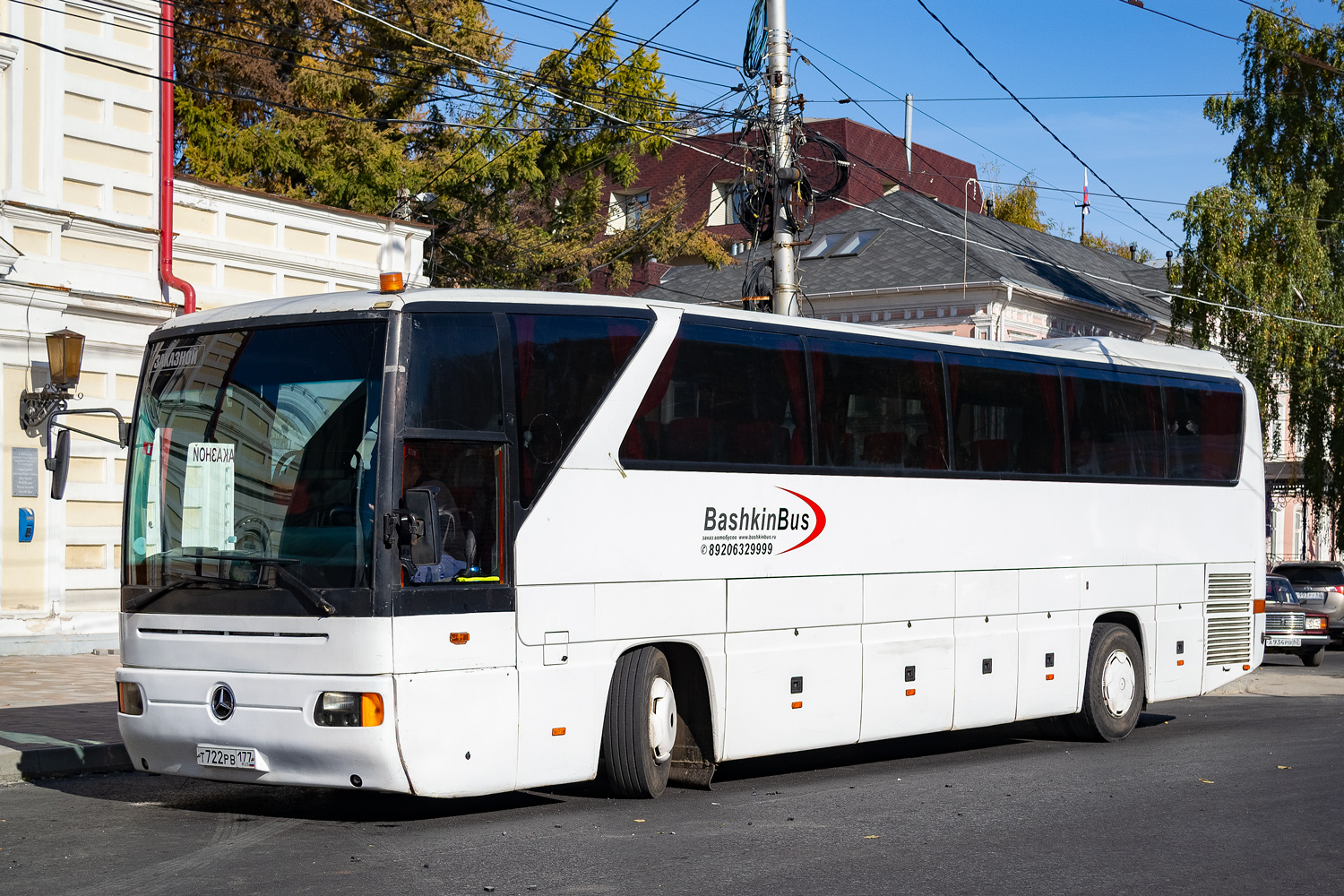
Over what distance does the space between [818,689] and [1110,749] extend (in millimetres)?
3637

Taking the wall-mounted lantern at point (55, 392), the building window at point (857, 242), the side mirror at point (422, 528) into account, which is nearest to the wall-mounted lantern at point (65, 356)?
the wall-mounted lantern at point (55, 392)

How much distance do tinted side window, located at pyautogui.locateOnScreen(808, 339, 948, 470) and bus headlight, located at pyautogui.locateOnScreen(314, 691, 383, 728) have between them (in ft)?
13.9

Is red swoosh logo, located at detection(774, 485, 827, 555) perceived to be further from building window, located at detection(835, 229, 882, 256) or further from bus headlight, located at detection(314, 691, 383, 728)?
building window, located at detection(835, 229, 882, 256)

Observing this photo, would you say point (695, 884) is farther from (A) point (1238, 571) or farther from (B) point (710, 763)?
(A) point (1238, 571)

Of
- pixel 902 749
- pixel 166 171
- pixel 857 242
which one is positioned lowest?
pixel 902 749

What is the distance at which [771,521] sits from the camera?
11133mm

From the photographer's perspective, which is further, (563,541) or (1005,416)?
(1005,416)

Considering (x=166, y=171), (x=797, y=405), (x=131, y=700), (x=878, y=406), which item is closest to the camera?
(x=131, y=700)

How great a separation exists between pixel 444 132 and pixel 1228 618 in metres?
21.5

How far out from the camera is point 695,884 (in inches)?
293

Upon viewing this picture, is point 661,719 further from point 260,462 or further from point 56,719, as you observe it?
point 56,719

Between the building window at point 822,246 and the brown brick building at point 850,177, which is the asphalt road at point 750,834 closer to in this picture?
the building window at point 822,246

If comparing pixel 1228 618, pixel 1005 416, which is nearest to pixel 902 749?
pixel 1005 416

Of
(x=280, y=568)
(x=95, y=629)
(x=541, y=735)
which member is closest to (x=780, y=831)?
(x=541, y=735)
